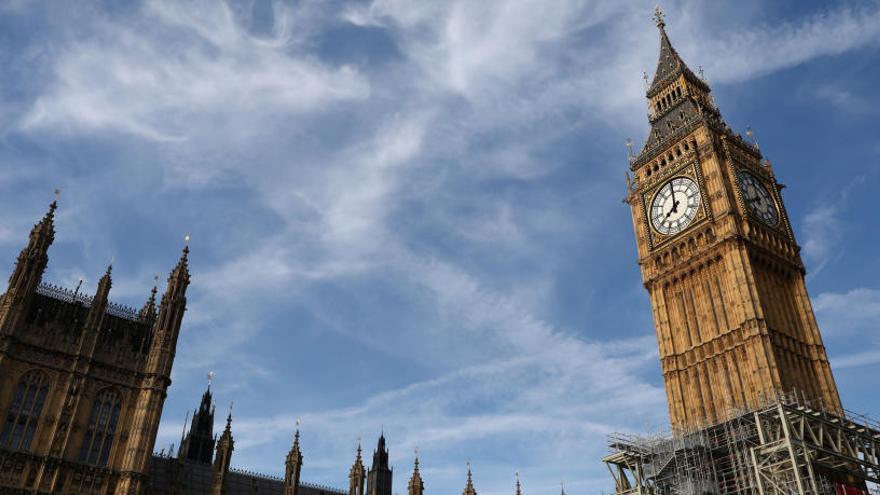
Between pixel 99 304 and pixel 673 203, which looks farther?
pixel 673 203

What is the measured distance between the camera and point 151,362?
51906mm

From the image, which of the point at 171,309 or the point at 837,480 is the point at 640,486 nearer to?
the point at 837,480

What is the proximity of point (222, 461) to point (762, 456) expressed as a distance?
3996 cm

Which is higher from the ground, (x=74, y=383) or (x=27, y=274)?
(x=27, y=274)

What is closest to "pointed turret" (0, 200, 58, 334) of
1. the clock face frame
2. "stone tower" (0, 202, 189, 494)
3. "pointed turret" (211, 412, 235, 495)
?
"stone tower" (0, 202, 189, 494)

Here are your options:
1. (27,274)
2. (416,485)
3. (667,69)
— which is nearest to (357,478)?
(416,485)

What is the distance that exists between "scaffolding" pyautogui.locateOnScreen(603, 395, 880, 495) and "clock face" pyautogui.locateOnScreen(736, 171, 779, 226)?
64.2 feet

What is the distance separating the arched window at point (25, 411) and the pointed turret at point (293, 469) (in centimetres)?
2049

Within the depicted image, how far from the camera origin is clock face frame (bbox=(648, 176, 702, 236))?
6600 centimetres

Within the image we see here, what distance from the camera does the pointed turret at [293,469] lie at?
58.4 metres

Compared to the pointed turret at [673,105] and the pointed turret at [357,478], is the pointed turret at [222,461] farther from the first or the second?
the pointed turret at [673,105]

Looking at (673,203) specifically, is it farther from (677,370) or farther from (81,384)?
(81,384)

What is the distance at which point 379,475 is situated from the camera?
82000mm

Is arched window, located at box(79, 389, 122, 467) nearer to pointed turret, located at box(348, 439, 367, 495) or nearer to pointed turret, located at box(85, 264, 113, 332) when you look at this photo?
pointed turret, located at box(85, 264, 113, 332)
